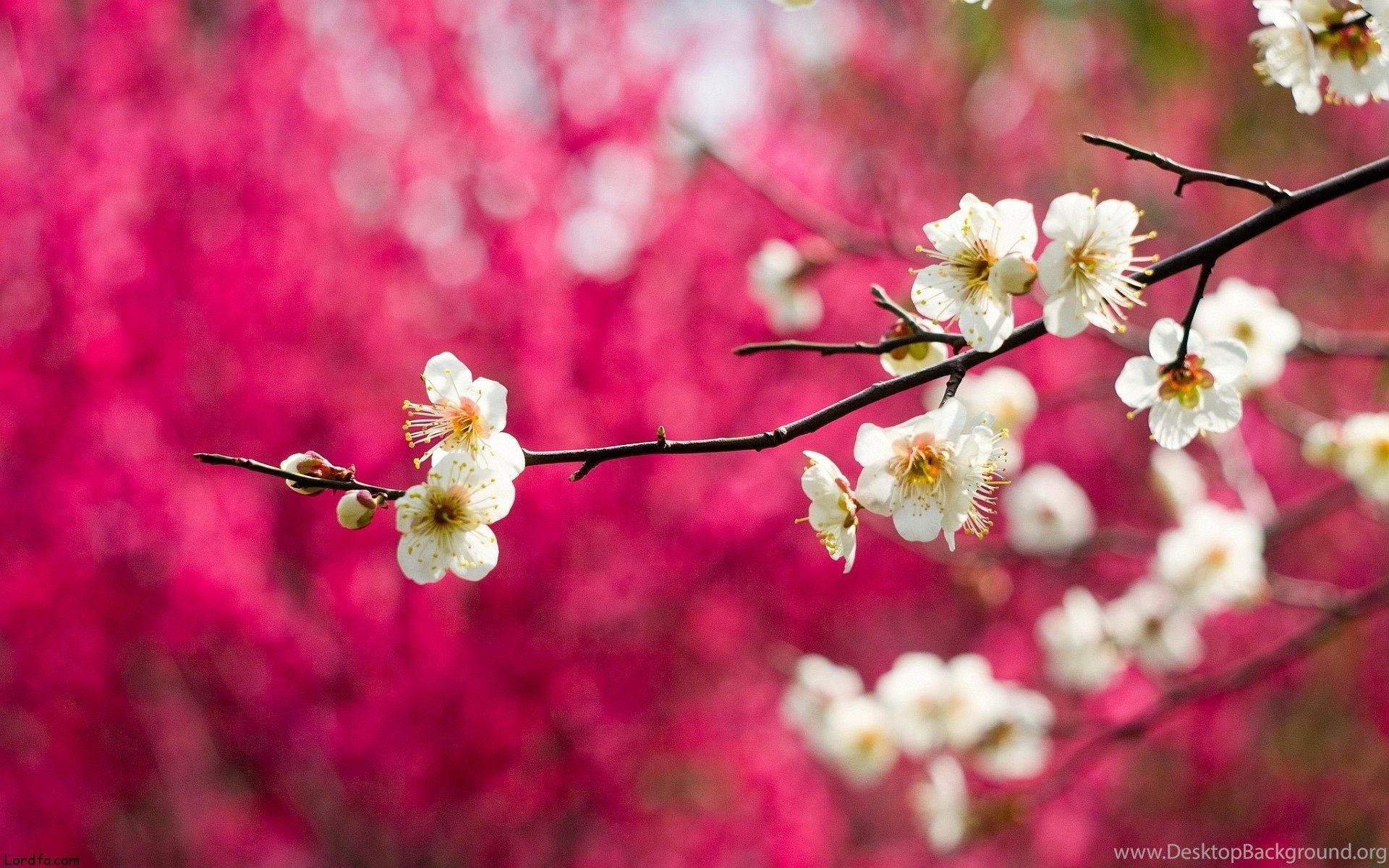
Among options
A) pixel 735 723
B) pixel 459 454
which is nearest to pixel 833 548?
pixel 459 454

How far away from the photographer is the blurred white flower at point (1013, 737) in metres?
2.56

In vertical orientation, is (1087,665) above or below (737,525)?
below

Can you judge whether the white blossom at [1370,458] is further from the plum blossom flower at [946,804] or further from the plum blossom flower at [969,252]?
the plum blossom flower at [969,252]

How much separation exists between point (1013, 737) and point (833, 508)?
172 centimetres

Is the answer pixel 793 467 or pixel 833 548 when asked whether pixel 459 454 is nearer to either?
pixel 833 548

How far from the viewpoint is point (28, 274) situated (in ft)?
8.41

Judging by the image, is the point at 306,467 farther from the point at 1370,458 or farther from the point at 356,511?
the point at 1370,458

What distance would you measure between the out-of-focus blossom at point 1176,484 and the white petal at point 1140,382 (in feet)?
5.63

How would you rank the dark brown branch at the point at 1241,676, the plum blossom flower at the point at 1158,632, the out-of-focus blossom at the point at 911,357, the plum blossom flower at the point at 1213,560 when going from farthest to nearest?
the plum blossom flower at the point at 1158,632
the plum blossom flower at the point at 1213,560
the dark brown branch at the point at 1241,676
the out-of-focus blossom at the point at 911,357

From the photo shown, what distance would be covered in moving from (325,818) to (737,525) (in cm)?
163

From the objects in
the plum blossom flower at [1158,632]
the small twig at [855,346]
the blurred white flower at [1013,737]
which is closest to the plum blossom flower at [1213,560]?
the plum blossom flower at [1158,632]

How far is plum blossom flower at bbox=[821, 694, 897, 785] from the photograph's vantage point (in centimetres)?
262

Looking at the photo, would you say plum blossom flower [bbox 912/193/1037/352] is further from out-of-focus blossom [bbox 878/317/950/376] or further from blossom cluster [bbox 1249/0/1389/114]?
blossom cluster [bbox 1249/0/1389/114]

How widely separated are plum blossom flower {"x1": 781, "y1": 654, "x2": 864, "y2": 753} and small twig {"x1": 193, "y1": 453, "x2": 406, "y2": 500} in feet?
5.94
